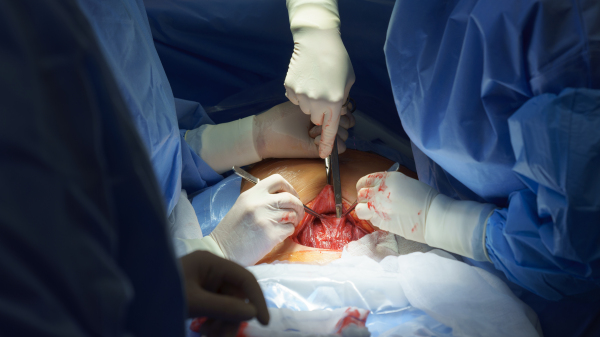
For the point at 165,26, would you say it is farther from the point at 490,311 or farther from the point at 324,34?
the point at 490,311

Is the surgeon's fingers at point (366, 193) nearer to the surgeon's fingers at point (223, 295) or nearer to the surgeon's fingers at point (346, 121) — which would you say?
the surgeon's fingers at point (346, 121)

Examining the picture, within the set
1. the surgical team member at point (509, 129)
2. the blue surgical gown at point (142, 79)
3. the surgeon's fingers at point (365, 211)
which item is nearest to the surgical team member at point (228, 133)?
the blue surgical gown at point (142, 79)

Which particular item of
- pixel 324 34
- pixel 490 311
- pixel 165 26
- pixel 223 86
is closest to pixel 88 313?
pixel 490 311

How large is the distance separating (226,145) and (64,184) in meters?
1.66

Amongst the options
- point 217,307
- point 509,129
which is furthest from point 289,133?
point 217,307

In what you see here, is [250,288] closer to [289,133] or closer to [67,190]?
[67,190]

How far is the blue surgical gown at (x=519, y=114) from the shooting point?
2.92ft

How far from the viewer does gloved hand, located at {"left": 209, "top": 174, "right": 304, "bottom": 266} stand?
153cm

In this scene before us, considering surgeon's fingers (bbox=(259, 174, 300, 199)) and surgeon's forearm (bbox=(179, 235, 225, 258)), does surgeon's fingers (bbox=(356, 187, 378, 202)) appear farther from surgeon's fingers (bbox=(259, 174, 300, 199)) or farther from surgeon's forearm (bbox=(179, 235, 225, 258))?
surgeon's forearm (bbox=(179, 235, 225, 258))

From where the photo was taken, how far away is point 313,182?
1897 mm

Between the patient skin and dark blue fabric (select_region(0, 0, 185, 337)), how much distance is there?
3.91 ft

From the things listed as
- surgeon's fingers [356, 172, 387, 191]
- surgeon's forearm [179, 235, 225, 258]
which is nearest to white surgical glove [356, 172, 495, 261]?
surgeon's fingers [356, 172, 387, 191]

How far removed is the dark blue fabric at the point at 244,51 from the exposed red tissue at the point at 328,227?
713mm

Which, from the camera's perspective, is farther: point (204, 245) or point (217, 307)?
point (204, 245)
